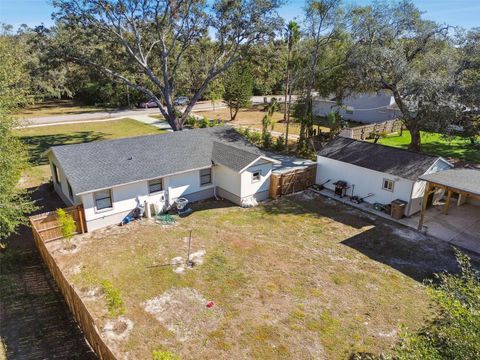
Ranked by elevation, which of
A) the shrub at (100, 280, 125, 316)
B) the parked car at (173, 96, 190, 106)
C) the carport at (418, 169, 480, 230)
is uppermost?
the parked car at (173, 96, 190, 106)

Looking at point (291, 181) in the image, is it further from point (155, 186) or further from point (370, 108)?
point (370, 108)

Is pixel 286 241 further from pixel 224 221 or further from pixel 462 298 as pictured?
pixel 462 298

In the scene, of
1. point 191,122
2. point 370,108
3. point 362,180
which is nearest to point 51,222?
point 362,180

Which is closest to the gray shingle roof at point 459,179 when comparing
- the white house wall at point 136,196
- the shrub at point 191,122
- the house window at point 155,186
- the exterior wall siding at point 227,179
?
the exterior wall siding at point 227,179

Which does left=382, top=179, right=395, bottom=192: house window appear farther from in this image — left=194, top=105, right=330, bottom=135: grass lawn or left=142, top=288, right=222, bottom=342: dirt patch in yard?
left=194, top=105, right=330, bottom=135: grass lawn

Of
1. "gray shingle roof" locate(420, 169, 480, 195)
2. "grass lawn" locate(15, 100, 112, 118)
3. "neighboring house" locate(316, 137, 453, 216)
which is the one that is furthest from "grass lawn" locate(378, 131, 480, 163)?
"grass lawn" locate(15, 100, 112, 118)

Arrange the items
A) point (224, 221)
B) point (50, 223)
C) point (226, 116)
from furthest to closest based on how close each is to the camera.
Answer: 1. point (226, 116)
2. point (224, 221)
3. point (50, 223)

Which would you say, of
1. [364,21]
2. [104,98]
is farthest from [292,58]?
[104,98]
